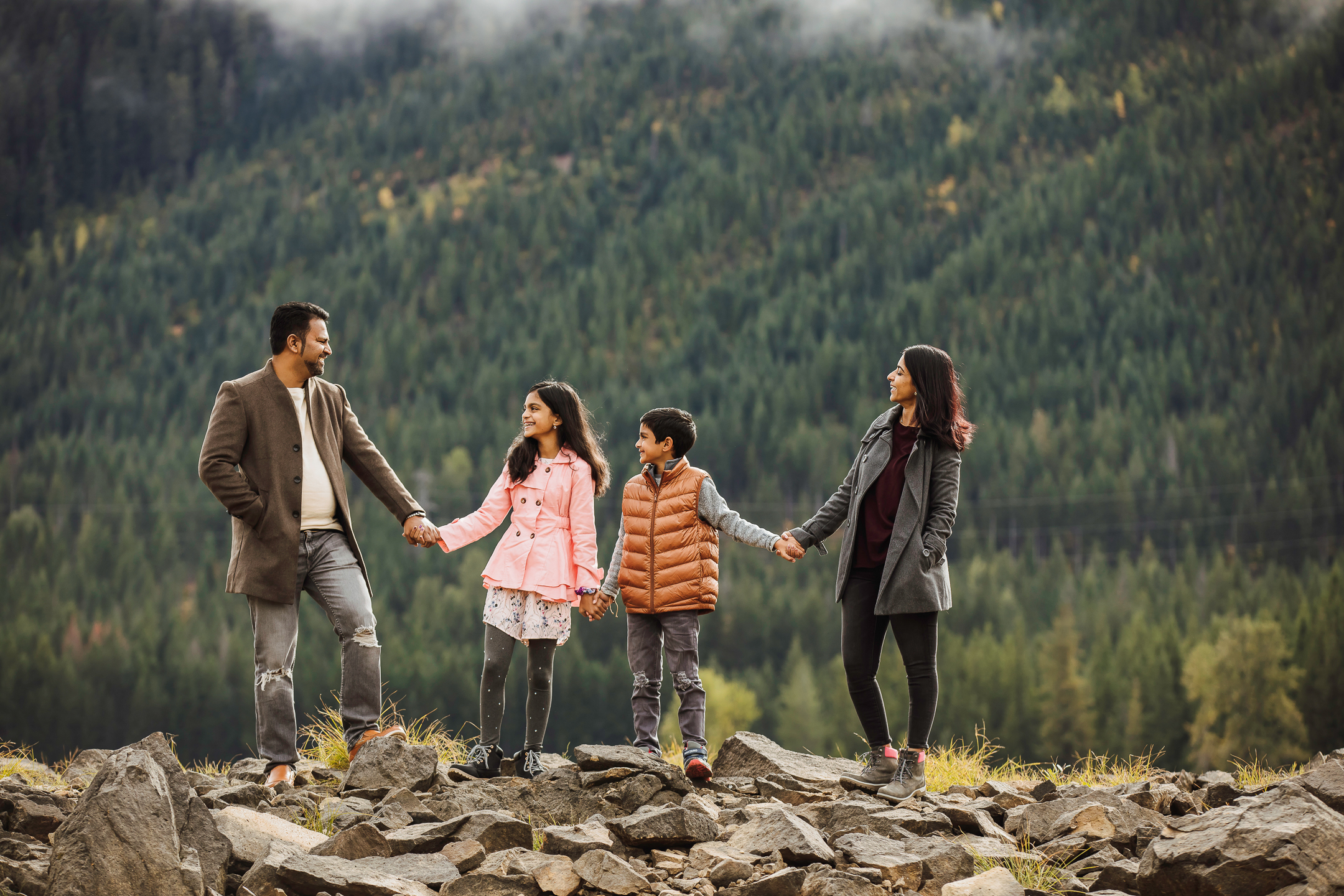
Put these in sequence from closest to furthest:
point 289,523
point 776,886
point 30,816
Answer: point 776,886, point 30,816, point 289,523

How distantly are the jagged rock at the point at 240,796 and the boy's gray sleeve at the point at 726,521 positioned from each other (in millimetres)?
2336

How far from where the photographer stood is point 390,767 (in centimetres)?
571

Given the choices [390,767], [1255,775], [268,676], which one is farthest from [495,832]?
[1255,775]

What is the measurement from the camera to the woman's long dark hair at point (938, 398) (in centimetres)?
597

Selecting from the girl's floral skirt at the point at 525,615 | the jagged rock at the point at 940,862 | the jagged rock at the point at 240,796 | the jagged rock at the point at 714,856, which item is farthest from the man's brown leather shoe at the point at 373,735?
the jagged rock at the point at 940,862

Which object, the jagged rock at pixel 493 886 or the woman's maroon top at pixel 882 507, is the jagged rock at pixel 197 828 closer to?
the jagged rock at pixel 493 886

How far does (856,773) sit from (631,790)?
4.39ft

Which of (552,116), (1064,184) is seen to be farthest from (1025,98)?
(552,116)

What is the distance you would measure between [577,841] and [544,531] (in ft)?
5.87

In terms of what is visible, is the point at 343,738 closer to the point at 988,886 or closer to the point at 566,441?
the point at 566,441

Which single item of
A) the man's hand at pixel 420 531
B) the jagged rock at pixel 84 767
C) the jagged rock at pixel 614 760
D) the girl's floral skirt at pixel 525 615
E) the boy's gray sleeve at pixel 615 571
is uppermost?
the man's hand at pixel 420 531

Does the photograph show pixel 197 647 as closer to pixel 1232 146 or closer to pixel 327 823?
pixel 327 823

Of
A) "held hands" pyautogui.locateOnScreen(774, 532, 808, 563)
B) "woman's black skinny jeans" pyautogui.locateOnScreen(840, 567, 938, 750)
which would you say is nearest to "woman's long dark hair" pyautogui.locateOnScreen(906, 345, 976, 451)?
"woman's black skinny jeans" pyautogui.locateOnScreen(840, 567, 938, 750)

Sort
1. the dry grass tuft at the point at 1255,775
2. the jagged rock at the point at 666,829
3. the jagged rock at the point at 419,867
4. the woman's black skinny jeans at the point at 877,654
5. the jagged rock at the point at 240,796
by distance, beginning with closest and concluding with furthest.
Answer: the jagged rock at the point at 419,867, the jagged rock at the point at 666,829, the jagged rock at the point at 240,796, the woman's black skinny jeans at the point at 877,654, the dry grass tuft at the point at 1255,775
